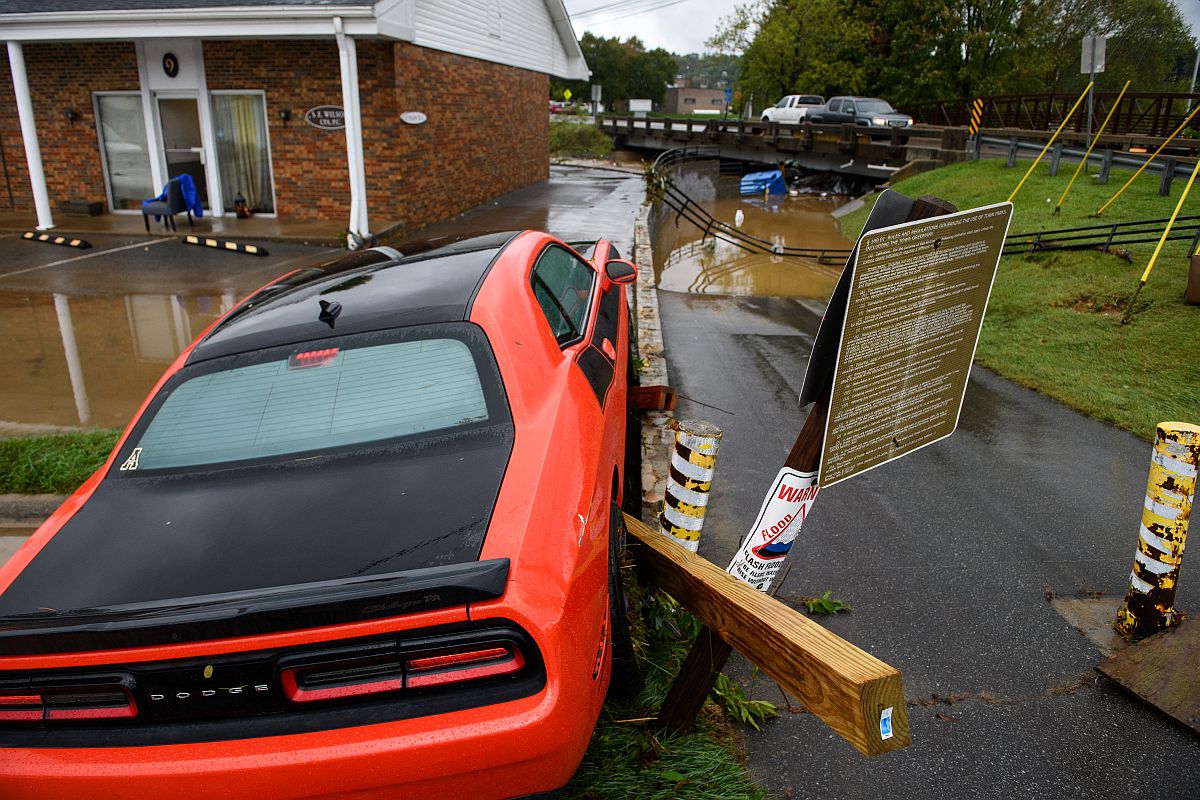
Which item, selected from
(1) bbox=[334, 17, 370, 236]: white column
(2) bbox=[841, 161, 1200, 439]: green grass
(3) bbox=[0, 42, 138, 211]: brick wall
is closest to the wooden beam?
(2) bbox=[841, 161, 1200, 439]: green grass

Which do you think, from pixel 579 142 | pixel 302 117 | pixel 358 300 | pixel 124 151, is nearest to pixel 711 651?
pixel 358 300

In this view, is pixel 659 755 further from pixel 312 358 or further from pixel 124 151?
pixel 124 151

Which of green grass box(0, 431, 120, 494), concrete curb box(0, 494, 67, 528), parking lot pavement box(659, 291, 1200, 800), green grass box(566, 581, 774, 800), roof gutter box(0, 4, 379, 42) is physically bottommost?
parking lot pavement box(659, 291, 1200, 800)

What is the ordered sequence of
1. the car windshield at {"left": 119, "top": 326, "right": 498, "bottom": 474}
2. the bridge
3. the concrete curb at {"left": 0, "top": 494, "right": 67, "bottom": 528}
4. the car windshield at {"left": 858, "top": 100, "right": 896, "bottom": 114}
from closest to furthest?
the car windshield at {"left": 119, "top": 326, "right": 498, "bottom": 474}, the concrete curb at {"left": 0, "top": 494, "right": 67, "bottom": 528}, the bridge, the car windshield at {"left": 858, "top": 100, "right": 896, "bottom": 114}

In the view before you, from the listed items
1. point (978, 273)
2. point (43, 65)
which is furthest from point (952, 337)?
point (43, 65)

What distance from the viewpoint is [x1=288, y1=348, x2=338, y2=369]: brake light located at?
2959mm

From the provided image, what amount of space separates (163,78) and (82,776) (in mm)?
14541

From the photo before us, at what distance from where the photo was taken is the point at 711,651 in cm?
256

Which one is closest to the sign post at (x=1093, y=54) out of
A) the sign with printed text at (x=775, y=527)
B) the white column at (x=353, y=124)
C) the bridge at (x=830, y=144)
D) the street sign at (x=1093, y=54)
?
the street sign at (x=1093, y=54)

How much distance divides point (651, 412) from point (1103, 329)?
603 cm

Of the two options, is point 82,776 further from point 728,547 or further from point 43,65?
point 43,65

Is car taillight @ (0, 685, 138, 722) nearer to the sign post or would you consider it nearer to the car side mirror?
the car side mirror

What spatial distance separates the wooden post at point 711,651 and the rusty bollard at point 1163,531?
191cm

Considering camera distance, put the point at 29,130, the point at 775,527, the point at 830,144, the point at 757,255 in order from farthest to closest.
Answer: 1. the point at 830,144
2. the point at 757,255
3. the point at 29,130
4. the point at 775,527
